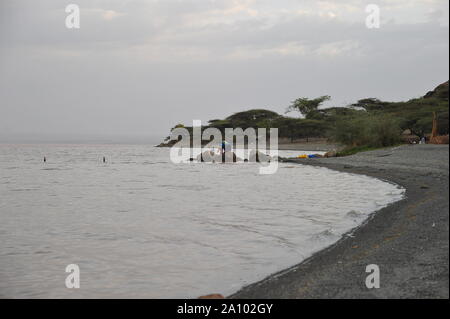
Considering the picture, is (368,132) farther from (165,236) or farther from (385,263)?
(385,263)

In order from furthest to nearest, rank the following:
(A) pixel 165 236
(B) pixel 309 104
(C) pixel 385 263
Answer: (B) pixel 309 104 → (A) pixel 165 236 → (C) pixel 385 263

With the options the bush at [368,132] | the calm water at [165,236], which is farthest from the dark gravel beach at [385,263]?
the bush at [368,132]

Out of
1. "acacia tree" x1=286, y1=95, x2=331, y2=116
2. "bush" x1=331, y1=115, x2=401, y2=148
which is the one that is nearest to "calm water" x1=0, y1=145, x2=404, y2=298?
"bush" x1=331, y1=115, x2=401, y2=148

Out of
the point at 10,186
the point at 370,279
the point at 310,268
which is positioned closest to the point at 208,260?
the point at 310,268

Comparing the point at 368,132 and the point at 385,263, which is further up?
the point at 368,132

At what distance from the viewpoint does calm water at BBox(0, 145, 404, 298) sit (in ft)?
24.2

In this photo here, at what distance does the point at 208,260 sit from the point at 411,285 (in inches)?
163

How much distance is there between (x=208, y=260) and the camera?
8.71 m

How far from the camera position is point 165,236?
36.7ft

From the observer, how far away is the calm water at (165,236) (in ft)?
24.2

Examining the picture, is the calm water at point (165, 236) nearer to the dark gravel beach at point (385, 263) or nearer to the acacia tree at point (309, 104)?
the dark gravel beach at point (385, 263)

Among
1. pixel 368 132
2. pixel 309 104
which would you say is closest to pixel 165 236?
pixel 368 132

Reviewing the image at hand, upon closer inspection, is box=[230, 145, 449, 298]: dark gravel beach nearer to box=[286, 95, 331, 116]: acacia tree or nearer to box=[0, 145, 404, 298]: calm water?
box=[0, 145, 404, 298]: calm water
